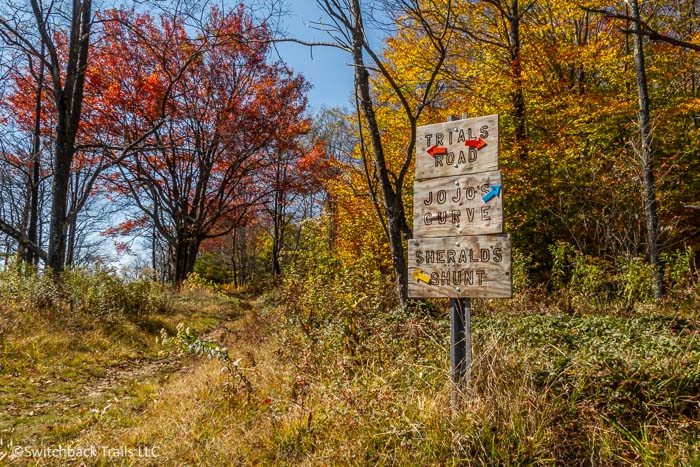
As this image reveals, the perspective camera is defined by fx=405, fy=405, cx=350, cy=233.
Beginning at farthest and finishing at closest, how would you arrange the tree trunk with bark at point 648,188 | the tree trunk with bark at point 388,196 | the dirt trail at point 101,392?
the tree trunk with bark at point 648,188 < the tree trunk with bark at point 388,196 < the dirt trail at point 101,392

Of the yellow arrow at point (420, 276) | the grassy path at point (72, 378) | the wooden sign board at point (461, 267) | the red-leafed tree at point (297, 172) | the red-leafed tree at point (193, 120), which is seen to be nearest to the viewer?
the wooden sign board at point (461, 267)

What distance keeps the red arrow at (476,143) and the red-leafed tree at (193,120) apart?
10.9m

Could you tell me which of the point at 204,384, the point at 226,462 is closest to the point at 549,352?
the point at 226,462

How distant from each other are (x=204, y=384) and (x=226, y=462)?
1541 mm

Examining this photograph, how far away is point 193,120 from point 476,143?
12925 millimetres

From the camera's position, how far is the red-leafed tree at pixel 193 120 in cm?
1248

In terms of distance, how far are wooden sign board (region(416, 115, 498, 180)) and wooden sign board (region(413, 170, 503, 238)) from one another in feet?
0.24

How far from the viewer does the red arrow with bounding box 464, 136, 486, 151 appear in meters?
2.90

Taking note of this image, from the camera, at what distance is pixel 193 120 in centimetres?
1378

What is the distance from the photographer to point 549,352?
3537mm

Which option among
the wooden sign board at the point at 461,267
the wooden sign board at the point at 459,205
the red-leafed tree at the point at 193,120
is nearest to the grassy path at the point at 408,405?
the wooden sign board at the point at 461,267

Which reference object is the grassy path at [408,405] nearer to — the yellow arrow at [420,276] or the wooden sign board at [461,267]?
the wooden sign board at [461,267]

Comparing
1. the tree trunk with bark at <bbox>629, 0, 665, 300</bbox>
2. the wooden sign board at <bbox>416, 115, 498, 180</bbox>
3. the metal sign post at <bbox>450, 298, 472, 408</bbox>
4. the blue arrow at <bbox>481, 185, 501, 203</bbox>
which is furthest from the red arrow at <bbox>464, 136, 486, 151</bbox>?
the tree trunk with bark at <bbox>629, 0, 665, 300</bbox>

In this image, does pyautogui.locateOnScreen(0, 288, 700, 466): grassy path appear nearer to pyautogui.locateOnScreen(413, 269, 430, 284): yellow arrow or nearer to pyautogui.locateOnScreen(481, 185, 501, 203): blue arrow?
pyautogui.locateOnScreen(413, 269, 430, 284): yellow arrow
